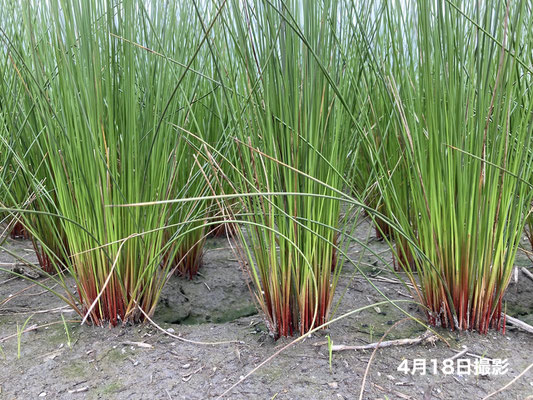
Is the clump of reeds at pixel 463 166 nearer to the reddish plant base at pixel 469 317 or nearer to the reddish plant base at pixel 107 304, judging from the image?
the reddish plant base at pixel 469 317

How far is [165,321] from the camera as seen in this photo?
1330 millimetres

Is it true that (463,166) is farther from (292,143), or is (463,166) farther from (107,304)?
(107,304)

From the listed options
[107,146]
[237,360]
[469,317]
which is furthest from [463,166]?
[107,146]

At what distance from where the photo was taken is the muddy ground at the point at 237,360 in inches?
36.3

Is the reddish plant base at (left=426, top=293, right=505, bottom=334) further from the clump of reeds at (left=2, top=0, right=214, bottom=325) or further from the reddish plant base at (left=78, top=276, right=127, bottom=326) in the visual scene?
the reddish plant base at (left=78, top=276, right=127, bottom=326)

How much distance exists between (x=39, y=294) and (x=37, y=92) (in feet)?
2.01


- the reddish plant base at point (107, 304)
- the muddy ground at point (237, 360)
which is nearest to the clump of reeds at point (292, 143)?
the muddy ground at point (237, 360)

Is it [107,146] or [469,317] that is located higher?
[107,146]

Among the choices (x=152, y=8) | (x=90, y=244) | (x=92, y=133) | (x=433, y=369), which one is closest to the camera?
(x=433, y=369)

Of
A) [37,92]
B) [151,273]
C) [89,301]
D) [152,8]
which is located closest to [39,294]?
[89,301]

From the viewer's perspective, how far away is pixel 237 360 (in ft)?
3.35

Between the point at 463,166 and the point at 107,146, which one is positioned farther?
the point at 107,146

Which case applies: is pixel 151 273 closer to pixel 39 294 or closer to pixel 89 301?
pixel 89 301

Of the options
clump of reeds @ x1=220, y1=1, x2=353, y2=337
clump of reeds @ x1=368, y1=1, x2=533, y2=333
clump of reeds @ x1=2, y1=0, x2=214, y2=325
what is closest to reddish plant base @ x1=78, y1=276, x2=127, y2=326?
clump of reeds @ x1=2, y1=0, x2=214, y2=325
